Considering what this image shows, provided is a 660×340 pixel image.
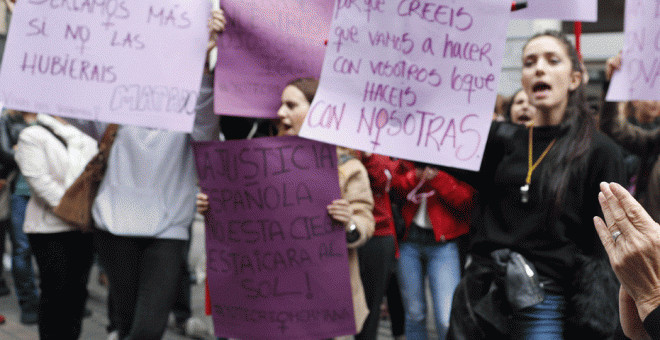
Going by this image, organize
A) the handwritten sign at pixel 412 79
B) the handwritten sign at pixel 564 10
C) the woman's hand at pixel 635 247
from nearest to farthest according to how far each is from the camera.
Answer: the woman's hand at pixel 635 247 → the handwritten sign at pixel 412 79 → the handwritten sign at pixel 564 10

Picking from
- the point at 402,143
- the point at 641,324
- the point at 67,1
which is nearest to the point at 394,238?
the point at 402,143

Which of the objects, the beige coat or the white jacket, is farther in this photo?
the white jacket

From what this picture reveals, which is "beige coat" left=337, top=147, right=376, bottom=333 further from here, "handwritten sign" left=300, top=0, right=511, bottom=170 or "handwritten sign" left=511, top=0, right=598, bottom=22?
"handwritten sign" left=511, top=0, right=598, bottom=22

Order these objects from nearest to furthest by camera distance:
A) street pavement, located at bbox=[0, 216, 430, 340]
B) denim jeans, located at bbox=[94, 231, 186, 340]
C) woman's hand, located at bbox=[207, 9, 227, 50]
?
1. woman's hand, located at bbox=[207, 9, 227, 50]
2. denim jeans, located at bbox=[94, 231, 186, 340]
3. street pavement, located at bbox=[0, 216, 430, 340]

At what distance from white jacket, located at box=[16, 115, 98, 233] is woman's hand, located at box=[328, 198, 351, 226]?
8.00 feet

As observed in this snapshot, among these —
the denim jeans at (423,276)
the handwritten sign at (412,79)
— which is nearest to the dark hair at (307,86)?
the handwritten sign at (412,79)

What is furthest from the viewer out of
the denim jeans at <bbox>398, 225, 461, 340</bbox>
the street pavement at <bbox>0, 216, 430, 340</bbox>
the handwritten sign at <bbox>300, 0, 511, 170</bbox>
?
the street pavement at <bbox>0, 216, 430, 340</bbox>

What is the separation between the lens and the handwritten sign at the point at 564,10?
9.13 feet

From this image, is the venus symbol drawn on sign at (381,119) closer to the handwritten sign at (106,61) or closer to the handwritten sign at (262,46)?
the handwritten sign at (262,46)

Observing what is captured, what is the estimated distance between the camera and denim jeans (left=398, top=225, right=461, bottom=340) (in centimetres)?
385

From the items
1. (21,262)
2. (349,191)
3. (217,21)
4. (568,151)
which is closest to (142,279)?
(349,191)

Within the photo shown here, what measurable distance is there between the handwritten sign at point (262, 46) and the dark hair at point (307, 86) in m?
0.08

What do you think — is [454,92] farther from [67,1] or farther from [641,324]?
[67,1]

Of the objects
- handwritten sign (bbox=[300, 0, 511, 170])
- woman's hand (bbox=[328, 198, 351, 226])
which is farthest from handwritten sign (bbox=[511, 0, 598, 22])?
woman's hand (bbox=[328, 198, 351, 226])
